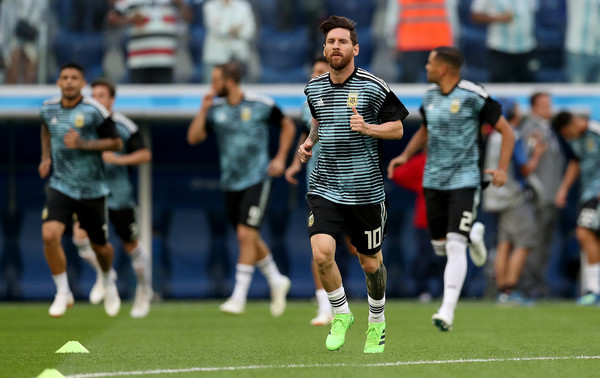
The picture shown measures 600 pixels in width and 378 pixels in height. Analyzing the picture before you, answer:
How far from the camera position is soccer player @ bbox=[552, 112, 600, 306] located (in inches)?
532

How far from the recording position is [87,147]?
1030 centimetres

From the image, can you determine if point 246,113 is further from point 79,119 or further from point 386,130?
point 386,130

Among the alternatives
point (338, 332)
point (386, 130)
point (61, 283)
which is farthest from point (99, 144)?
point (386, 130)

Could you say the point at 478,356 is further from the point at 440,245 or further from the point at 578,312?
the point at 578,312

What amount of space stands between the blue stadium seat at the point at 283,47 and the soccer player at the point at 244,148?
4299 mm

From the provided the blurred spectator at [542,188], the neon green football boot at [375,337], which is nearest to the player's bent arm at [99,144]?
the neon green football boot at [375,337]

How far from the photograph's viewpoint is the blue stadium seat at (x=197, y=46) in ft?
52.3

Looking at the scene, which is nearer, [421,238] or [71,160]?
[71,160]

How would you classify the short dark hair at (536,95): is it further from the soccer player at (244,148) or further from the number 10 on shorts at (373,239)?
the number 10 on shorts at (373,239)

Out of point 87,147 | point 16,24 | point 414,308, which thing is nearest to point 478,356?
point 87,147

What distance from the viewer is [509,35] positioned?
52.9ft

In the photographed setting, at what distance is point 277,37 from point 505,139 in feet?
23.8

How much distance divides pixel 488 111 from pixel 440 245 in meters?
1.15

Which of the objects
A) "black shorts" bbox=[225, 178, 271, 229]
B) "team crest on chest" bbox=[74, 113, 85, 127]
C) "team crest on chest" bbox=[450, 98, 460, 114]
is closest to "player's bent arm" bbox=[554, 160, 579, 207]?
"black shorts" bbox=[225, 178, 271, 229]
